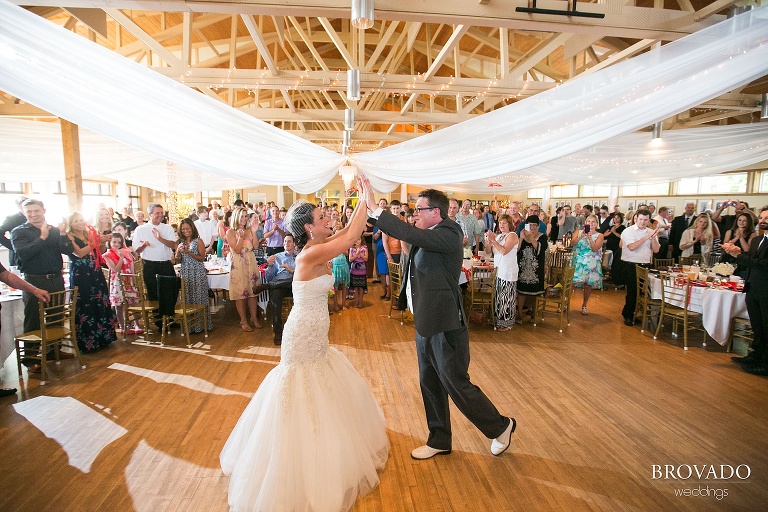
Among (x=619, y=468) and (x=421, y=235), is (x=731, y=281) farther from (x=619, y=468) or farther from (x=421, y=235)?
(x=421, y=235)

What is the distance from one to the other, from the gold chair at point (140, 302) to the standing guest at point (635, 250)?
677 cm

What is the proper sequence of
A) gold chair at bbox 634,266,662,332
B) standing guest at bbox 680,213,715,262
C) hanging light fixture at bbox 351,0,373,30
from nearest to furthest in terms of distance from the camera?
1. hanging light fixture at bbox 351,0,373,30
2. gold chair at bbox 634,266,662,332
3. standing guest at bbox 680,213,715,262

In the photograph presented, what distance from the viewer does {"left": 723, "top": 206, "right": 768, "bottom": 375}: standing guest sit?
3.90m

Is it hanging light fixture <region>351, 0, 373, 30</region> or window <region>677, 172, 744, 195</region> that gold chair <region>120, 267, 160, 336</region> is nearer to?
hanging light fixture <region>351, 0, 373, 30</region>

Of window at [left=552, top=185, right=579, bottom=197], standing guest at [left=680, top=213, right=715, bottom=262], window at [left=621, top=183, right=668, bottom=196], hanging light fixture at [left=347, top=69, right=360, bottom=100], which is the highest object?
hanging light fixture at [left=347, top=69, right=360, bottom=100]

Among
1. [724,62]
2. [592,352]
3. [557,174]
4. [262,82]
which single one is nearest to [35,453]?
[724,62]

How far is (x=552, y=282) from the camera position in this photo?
6.47 metres

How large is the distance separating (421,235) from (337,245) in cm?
49

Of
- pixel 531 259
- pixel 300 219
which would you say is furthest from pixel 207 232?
pixel 300 219

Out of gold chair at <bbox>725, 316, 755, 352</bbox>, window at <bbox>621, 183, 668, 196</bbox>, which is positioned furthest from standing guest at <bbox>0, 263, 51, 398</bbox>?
window at <bbox>621, 183, 668, 196</bbox>

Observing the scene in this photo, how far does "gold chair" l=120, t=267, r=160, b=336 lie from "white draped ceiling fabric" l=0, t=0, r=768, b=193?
3277 millimetres

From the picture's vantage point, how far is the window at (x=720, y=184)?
10.5 meters

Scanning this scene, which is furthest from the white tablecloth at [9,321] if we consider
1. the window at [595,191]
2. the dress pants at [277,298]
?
the window at [595,191]

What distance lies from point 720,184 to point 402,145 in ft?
41.3
